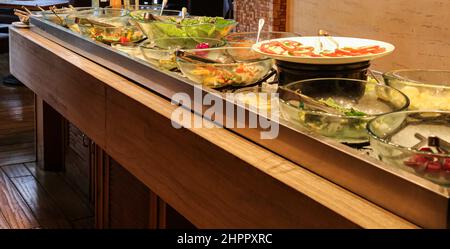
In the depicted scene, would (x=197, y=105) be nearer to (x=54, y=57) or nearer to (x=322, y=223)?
(x=322, y=223)

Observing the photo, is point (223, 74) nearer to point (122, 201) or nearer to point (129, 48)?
point (129, 48)

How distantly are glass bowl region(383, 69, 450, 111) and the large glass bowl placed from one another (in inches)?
51.9

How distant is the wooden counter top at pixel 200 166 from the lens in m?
1.18

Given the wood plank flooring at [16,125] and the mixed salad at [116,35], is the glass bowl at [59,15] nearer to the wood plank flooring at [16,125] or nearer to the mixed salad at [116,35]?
the mixed salad at [116,35]

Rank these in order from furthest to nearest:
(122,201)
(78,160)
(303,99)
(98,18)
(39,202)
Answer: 1. (78,160)
2. (39,202)
3. (98,18)
4. (122,201)
5. (303,99)

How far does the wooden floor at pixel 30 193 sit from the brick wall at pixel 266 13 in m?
1.94

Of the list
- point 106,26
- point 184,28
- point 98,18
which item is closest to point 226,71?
point 184,28

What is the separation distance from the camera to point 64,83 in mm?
2633

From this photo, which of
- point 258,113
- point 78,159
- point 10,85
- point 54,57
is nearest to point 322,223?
point 258,113

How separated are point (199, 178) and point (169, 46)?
2.45 feet

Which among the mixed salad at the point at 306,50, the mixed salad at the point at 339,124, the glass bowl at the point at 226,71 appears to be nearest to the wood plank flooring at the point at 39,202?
the glass bowl at the point at 226,71

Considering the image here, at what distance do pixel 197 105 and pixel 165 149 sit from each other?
169mm

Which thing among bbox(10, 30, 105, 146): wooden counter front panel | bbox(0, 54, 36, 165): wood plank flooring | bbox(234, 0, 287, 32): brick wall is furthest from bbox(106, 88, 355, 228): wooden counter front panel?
bbox(234, 0, 287, 32): brick wall

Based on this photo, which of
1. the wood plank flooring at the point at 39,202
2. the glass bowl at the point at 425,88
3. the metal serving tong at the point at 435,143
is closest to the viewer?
the metal serving tong at the point at 435,143
